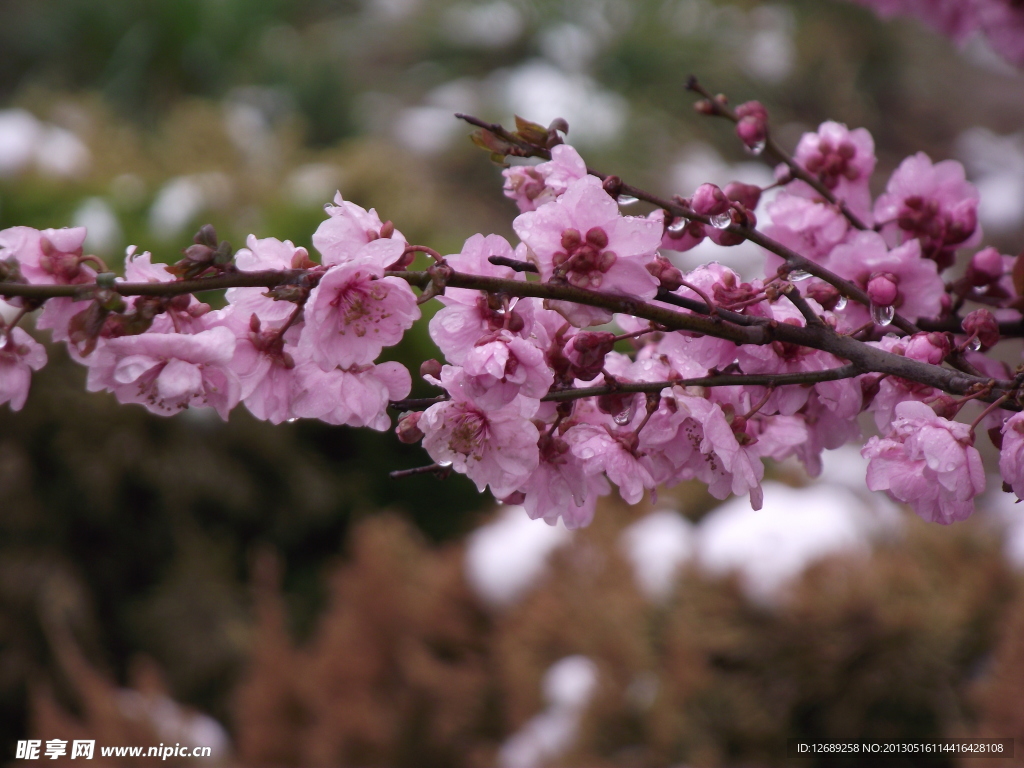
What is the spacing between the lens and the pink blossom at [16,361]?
456 mm

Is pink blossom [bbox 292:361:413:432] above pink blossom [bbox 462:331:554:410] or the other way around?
the other way around

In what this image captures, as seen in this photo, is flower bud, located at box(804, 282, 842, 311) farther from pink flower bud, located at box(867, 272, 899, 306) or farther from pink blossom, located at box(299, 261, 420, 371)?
pink blossom, located at box(299, 261, 420, 371)

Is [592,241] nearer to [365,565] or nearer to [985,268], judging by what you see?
[985,268]

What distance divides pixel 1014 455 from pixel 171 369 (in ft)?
1.32

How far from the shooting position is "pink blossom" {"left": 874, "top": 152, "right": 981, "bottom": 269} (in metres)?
0.61

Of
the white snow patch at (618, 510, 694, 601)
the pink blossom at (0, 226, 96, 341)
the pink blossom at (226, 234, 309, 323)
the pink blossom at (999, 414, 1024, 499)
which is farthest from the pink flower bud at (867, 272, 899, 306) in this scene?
the white snow patch at (618, 510, 694, 601)

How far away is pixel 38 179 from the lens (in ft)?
9.07

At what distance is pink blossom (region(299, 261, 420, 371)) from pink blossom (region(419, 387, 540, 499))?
4 cm

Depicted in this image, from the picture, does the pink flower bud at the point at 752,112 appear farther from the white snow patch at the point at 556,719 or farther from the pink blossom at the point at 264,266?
the white snow patch at the point at 556,719

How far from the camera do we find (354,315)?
44 centimetres

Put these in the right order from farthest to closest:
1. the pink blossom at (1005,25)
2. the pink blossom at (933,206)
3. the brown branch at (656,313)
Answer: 1. the pink blossom at (1005,25)
2. the pink blossom at (933,206)
3. the brown branch at (656,313)

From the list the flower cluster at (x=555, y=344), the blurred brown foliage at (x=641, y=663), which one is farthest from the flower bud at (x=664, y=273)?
the blurred brown foliage at (x=641, y=663)

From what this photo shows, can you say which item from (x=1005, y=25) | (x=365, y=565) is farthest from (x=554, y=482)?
(x=365, y=565)

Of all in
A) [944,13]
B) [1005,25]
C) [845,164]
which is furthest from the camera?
[944,13]
